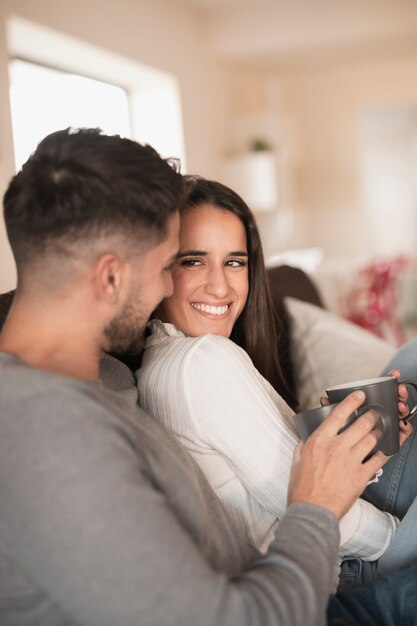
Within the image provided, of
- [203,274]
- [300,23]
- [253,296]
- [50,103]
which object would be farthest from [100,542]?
[300,23]

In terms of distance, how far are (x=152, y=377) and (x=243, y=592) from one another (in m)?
0.49

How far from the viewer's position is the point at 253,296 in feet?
5.57

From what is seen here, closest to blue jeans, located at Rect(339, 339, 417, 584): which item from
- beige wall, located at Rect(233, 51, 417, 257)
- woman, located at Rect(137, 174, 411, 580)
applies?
woman, located at Rect(137, 174, 411, 580)

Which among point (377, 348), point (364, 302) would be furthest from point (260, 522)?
point (364, 302)

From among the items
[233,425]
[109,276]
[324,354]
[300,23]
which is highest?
[300,23]

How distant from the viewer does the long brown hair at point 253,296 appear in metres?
1.57

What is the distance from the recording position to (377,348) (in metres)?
2.52

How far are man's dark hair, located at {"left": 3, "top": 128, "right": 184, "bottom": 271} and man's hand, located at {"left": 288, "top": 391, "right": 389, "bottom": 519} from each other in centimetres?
39

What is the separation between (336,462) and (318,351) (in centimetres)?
143

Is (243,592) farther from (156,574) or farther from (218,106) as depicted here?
(218,106)

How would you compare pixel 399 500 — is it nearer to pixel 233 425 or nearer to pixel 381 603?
pixel 381 603

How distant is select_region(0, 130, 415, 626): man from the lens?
811 millimetres

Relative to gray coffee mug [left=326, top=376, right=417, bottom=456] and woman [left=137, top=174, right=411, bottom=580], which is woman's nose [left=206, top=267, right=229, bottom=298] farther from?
gray coffee mug [left=326, top=376, right=417, bottom=456]

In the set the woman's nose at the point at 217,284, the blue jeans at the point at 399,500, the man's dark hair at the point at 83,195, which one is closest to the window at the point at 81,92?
the woman's nose at the point at 217,284
